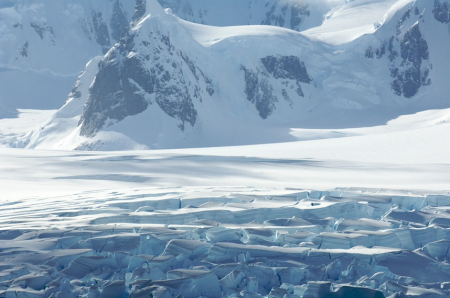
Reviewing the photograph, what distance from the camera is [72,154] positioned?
29.8 meters

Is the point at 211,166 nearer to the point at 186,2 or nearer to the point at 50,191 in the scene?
the point at 50,191

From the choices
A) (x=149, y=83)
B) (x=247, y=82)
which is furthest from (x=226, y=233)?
(x=247, y=82)

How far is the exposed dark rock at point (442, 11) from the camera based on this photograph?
213 feet

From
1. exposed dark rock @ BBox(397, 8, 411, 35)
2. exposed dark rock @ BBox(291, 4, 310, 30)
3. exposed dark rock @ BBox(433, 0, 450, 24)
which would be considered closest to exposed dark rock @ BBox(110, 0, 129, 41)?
exposed dark rock @ BBox(291, 4, 310, 30)

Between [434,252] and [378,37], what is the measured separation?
57.1 m

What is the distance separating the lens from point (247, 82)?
63062 millimetres

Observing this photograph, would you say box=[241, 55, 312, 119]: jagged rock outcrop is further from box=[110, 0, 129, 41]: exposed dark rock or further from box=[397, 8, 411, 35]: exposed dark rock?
box=[110, 0, 129, 41]: exposed dark rock

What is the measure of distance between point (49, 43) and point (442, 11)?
57479mm

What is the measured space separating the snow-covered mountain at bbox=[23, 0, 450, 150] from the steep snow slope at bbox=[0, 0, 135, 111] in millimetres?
27395

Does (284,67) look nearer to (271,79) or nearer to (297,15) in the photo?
(271,79)

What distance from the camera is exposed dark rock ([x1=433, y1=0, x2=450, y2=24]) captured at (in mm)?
64812

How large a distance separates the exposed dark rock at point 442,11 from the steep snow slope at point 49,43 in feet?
161

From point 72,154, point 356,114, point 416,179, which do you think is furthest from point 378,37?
point 416,179

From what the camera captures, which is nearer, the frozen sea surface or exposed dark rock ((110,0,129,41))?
the frozen sea surface
